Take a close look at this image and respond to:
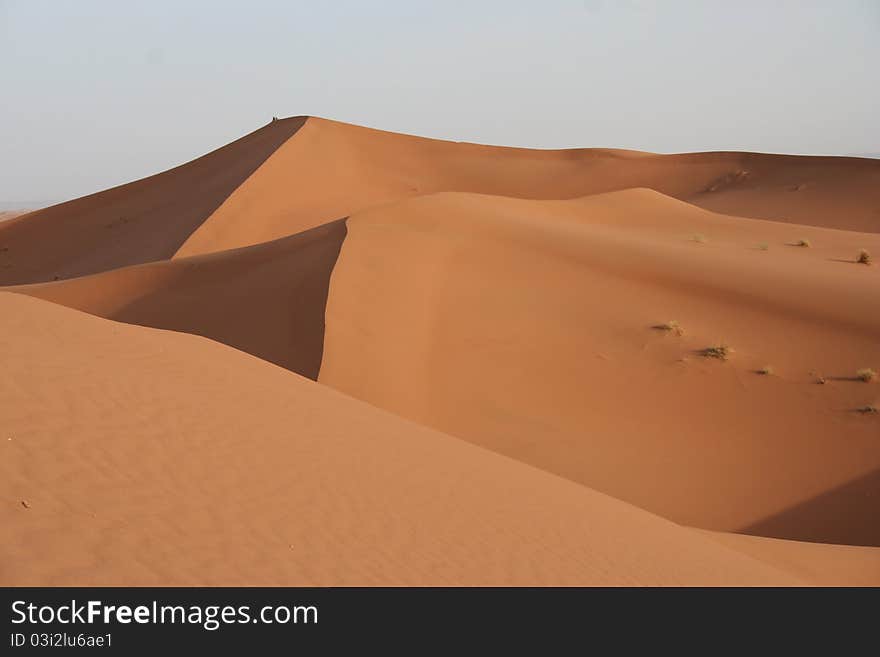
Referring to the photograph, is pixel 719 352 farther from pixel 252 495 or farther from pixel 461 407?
pixel 252 495

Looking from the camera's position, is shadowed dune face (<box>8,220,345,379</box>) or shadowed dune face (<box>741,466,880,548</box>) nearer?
shadowed dune face (<box>741,466,880,548</box>)

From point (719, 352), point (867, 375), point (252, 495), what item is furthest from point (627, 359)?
point (252, 495)

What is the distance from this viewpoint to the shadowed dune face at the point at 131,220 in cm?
2845

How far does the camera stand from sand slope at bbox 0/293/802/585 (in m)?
4.03

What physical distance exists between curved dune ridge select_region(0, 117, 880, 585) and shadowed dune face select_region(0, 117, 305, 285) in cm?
1150

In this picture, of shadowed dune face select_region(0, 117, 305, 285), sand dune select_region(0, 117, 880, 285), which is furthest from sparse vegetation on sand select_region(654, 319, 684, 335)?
shadowed dune face select_region(0, 117, 305, 285)

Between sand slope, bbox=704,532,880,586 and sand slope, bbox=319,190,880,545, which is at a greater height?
sand slope, bbox=319,190,880,545

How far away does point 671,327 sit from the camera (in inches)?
Answer: 490

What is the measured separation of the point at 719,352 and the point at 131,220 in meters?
28.4

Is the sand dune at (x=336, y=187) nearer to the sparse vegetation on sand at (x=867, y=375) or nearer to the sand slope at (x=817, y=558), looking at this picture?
the sparse vegetation on sand at (x=867, y=375)

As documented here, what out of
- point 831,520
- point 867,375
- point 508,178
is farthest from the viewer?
point 508,178

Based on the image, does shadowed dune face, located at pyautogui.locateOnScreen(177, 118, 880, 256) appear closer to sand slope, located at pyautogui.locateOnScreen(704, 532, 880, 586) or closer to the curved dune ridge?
the curved dune ridge
